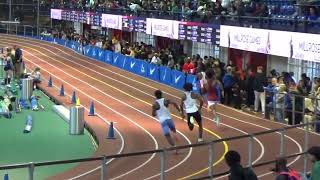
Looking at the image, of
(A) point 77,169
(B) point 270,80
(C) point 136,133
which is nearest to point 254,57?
(B) point 270,80

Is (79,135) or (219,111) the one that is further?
(219,111)

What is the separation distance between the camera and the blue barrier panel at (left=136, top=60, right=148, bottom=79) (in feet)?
122

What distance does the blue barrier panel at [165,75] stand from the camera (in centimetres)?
3347

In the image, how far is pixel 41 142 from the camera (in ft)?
65.2

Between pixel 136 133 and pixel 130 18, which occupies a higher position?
pixel 130 18

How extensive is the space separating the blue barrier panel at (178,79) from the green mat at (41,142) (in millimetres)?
7899

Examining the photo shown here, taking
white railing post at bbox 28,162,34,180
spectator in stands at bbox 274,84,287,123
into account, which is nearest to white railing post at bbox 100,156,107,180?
white railing post at bbox 28,162,34,180

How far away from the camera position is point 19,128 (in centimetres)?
2217

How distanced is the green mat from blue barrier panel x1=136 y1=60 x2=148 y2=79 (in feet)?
41.5

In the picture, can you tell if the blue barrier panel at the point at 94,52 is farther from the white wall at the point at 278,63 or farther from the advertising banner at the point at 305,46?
the advertising banner at the point at 305,46

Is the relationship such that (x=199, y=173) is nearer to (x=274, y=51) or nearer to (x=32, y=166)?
(x=32, y=166)

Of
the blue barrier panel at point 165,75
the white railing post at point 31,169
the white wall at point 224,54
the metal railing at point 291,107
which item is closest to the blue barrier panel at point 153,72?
the blue barrier panel at point 165,75

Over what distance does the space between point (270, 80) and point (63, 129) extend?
753 centimetres

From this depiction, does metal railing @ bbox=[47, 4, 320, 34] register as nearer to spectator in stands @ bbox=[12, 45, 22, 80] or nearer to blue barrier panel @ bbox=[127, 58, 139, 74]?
blue barrier panel @ bbox=[127, 58, 139, 74]
